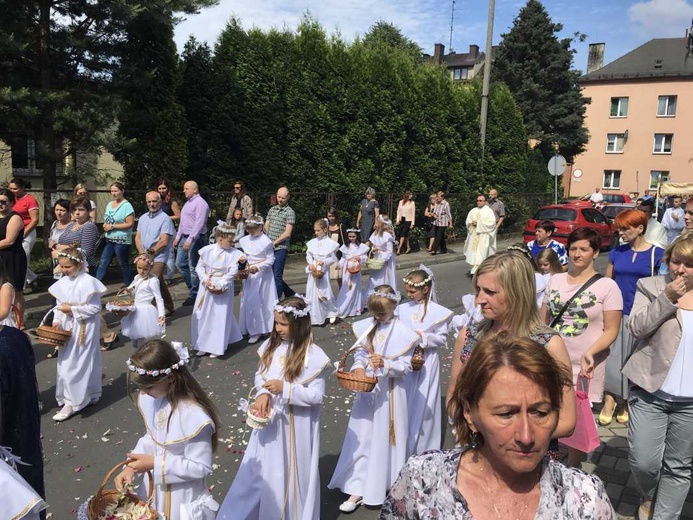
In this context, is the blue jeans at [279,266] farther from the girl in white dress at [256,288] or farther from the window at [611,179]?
the window at [611,179]

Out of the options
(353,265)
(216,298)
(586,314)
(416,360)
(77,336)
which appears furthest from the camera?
(353,265)

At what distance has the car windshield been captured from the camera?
1892 centimetres

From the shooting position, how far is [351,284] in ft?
34.0

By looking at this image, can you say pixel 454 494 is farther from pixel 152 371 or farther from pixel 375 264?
pixel 375 264

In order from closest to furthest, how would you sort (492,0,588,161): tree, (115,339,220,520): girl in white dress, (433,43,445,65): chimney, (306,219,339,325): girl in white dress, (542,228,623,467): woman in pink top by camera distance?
(115,339,220,520): girl in white dress → (542,228,623,467): woman in pink top → (306,219,339,325): girl in white dress → (492,0,588,161): tree → (433,43,445,65): chimney

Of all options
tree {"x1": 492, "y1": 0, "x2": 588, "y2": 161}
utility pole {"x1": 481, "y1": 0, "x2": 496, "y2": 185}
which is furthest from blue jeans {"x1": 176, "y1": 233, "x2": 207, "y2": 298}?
tree {"x1": 492, "y1": 0, "x2": 588, "y2": 161}

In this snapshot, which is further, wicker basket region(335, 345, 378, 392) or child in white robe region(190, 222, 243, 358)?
→ child in white robe region(190, 222, 243, 358)

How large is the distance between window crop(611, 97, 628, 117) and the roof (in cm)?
185

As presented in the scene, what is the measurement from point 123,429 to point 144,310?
1.59 meters

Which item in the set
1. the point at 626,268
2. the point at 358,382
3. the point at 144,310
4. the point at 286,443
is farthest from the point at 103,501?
the point at 626,268

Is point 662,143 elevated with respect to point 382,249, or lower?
elevated

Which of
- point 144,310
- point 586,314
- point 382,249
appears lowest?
point 144,310

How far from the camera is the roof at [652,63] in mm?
46000

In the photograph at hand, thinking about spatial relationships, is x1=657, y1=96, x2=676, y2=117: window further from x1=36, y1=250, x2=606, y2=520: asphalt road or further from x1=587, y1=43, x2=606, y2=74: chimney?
x1=36, y1=250, x2=606, y2=520: asphalt road
